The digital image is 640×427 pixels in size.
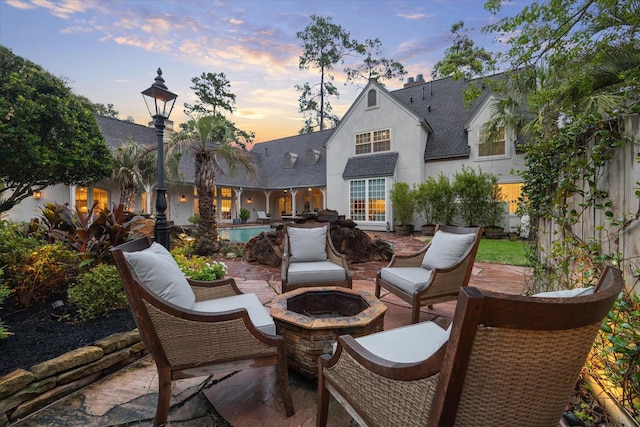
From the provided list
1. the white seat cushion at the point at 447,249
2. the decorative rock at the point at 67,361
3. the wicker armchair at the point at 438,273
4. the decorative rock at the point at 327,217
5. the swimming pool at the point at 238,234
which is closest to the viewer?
the decorative rock at the point at 67,361

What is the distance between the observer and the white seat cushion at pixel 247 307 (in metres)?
1.85

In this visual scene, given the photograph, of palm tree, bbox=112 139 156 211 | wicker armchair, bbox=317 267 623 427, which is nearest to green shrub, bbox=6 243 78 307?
wicker armchair, bbox=317 267 623 427

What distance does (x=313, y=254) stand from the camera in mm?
3828

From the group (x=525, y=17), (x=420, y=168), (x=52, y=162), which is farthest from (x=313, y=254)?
(x=420, y=168)

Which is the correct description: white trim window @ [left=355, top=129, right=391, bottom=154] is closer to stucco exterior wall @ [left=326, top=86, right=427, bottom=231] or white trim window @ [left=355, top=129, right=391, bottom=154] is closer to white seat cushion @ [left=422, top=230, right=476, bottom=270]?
stucco exterior wall @ [left=326, top=86, right=427, bottom=231]

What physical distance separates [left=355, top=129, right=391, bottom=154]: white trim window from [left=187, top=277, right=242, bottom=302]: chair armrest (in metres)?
12.2

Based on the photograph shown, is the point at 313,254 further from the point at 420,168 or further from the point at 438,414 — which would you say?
the point at 420,168

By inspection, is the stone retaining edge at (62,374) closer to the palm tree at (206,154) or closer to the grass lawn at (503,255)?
the palm tree at (206,154)

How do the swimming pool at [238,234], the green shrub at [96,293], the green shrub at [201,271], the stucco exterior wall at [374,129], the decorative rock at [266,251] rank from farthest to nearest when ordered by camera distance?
the stucco exterior wall at [374,129] < the swimming pool at [238,234] < the decorative rock at [266,251] < the green shrub at [201,271] < the green shrub at [96,293]

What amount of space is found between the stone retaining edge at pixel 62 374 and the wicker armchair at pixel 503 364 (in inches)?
86.3

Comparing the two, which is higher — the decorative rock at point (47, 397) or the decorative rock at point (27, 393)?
the decorative rock at point (27, 393)

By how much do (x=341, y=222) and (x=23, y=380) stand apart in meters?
5.30

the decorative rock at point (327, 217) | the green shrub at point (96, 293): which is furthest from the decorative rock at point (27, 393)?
the decorative rock at point (327, 217)

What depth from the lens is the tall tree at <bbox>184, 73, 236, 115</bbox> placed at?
797 inches
